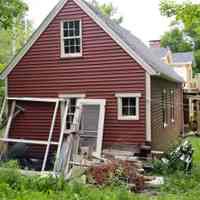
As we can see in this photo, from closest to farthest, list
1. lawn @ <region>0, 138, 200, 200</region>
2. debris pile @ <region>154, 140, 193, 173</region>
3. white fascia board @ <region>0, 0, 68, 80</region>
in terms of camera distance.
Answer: lawn @ <region>0, 138, 200, 200</region> → debris pile @ <region>154, 140, 193, 173</region> → white fascia board @ <region>0, 0, 68, 80</region>

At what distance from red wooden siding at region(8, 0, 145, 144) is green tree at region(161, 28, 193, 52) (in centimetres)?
4425

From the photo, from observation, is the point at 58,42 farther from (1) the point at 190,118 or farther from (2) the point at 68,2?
(1) the point at 190,118

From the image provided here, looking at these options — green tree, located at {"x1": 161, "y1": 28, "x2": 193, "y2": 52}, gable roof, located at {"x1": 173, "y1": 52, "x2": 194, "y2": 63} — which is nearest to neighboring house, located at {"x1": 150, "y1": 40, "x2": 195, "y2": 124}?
gable roof, located at {"x1": 173, "y1": 52, "x2": 194, "y2": 63}

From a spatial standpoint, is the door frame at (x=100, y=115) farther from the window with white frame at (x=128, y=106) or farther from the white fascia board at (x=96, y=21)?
the white fascia board at (x=96, y=21)

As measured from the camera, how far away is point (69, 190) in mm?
8672

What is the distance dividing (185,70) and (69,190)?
32475 mm

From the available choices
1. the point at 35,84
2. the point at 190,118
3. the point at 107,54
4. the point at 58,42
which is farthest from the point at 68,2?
the point at 190,118

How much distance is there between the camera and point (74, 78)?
1504cm

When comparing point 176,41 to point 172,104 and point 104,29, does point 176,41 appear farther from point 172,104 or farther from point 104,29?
point 104,29

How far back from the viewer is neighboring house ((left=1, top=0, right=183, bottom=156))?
1404 cm

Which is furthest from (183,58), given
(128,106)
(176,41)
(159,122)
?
(128,106)

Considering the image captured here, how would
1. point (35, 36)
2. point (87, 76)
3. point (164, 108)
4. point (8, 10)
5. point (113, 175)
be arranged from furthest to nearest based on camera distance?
point (164, 108) → point (8, 10) → point (35, 36) → point (87, 76) → point (113, 175)

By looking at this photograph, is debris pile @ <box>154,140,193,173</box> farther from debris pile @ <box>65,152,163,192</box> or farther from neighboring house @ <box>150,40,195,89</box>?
neighboring house @ <box>150,40,195,89</box>

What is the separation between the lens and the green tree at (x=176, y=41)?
188 feet
